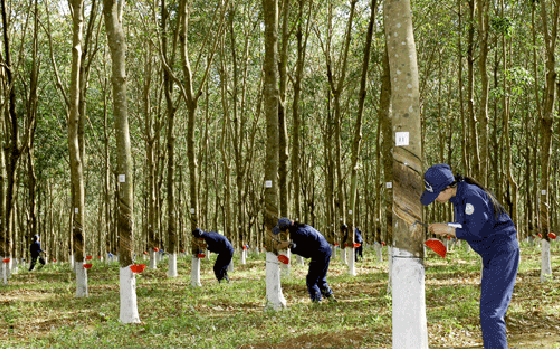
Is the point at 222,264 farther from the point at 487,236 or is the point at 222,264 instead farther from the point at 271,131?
the point at 487,236

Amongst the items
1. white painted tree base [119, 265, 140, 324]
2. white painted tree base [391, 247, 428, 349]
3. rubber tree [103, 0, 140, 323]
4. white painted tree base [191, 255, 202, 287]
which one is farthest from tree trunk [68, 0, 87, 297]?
white painted tree base [391, 247, 428, 349]

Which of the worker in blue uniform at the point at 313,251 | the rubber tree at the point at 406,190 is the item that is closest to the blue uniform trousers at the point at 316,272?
the worker in blue uniform at the point at 313,251

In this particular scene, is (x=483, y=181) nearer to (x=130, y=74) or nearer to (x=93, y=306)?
(x=93, y=306)

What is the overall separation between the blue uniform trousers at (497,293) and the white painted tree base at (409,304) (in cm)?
53

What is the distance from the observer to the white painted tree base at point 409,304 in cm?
455

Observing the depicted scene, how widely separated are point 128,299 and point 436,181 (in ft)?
18.0

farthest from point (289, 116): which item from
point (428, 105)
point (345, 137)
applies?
point (428, 105)

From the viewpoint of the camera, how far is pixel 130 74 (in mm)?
21422

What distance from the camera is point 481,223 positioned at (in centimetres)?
450

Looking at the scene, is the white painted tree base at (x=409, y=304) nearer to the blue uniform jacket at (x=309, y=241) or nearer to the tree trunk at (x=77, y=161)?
the blue uniform jacket at (x=309, y=241)

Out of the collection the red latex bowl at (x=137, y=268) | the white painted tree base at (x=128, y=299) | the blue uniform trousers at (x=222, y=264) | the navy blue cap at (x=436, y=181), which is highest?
the navy blue cap at (x=436, y=181)

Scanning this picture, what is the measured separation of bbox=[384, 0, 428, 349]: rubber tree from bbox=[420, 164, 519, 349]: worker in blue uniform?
202mm

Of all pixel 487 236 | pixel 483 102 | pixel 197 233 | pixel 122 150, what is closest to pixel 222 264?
pixel 197 233

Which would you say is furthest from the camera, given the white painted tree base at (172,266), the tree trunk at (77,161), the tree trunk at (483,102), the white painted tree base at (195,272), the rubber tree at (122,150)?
the white painted tree base at (172,266)
